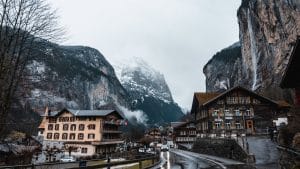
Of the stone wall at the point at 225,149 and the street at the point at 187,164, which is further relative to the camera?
the stone wall at the point at 225,149

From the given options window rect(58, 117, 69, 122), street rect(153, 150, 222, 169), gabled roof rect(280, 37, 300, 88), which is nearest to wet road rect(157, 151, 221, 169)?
street rect(153, 150, 222, 169)

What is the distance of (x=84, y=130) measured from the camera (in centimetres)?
7550

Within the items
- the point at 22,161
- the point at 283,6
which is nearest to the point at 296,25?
the point at 283,6

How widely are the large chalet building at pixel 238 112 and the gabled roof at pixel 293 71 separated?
115 ft

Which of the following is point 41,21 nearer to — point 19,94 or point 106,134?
point 19,94

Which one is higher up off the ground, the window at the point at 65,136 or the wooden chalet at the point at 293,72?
Answer: the wooden chalet at the point at 293,72

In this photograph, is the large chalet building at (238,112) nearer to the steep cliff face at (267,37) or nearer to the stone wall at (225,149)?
the stone wall at (225,149)

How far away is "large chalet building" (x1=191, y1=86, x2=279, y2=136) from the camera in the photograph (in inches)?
2084

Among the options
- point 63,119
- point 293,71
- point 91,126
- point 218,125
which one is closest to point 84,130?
point 91,126

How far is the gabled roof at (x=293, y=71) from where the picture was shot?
13307 millimetres

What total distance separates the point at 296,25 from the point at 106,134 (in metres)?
57.5

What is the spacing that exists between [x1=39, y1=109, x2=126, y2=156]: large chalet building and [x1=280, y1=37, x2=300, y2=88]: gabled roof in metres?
59.4

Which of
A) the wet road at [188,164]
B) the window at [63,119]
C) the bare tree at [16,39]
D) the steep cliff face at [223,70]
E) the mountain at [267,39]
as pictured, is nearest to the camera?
the bare tree at [16,39]

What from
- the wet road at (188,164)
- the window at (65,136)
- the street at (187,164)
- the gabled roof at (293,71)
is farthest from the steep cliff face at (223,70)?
the gabled roof at (293,71)
